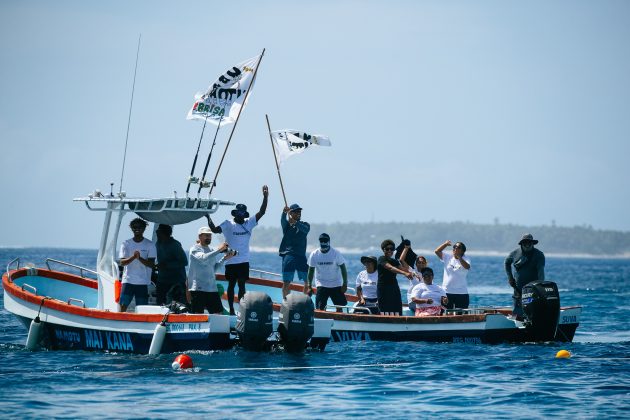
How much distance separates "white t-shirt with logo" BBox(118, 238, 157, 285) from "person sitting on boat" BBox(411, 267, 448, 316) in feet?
18.4

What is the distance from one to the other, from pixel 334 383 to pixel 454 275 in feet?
21.6

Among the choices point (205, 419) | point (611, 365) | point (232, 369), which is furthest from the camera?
point (611, 365)

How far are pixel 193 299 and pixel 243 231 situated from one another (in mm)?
1687

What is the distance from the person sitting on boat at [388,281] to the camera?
2066 centimetres

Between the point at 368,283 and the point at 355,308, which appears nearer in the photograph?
the point at 355,308

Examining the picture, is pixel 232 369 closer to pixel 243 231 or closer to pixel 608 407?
pixel 243 231

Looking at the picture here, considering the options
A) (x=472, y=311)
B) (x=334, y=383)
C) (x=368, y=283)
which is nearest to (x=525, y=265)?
(x=472, y=311)

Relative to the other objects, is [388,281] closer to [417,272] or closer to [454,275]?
[417,272]

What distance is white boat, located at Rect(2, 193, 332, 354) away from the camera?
57.2 ft

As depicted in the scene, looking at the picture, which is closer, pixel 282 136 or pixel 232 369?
pixel 232 369

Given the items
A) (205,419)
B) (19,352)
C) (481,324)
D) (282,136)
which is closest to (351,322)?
(481,324)

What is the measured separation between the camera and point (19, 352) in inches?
750

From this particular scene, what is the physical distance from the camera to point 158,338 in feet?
57.2

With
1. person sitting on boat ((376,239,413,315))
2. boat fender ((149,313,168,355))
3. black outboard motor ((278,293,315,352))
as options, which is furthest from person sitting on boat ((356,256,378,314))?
boat fender ((149,313,168,355))
